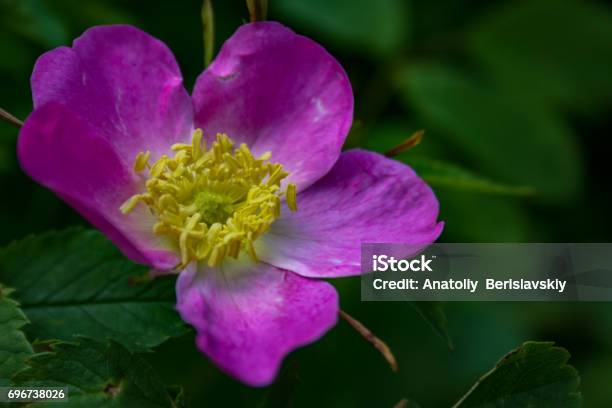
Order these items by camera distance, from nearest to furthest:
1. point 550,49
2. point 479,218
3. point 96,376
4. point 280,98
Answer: point 96,376 → point 280,98 → point 479,218 → point 550,49

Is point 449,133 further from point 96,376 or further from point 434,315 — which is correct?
point 96,376

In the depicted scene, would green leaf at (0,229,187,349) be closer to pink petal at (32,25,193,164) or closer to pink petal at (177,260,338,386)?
pink petal at (177,260,338,386)

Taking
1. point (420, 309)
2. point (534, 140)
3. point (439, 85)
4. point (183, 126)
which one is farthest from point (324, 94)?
point (534, 140)

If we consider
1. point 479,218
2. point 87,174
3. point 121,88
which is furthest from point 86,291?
point 479,218

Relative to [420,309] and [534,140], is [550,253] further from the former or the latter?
[534,140]

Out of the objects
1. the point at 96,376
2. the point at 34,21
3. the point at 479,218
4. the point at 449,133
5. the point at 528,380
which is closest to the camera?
the point at 96,376

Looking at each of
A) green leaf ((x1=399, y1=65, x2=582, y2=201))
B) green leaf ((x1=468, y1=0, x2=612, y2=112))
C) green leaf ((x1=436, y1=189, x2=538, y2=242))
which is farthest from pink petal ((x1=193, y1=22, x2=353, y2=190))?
green leaf ((x1=468, y1=0, x2=612, y2=112))
